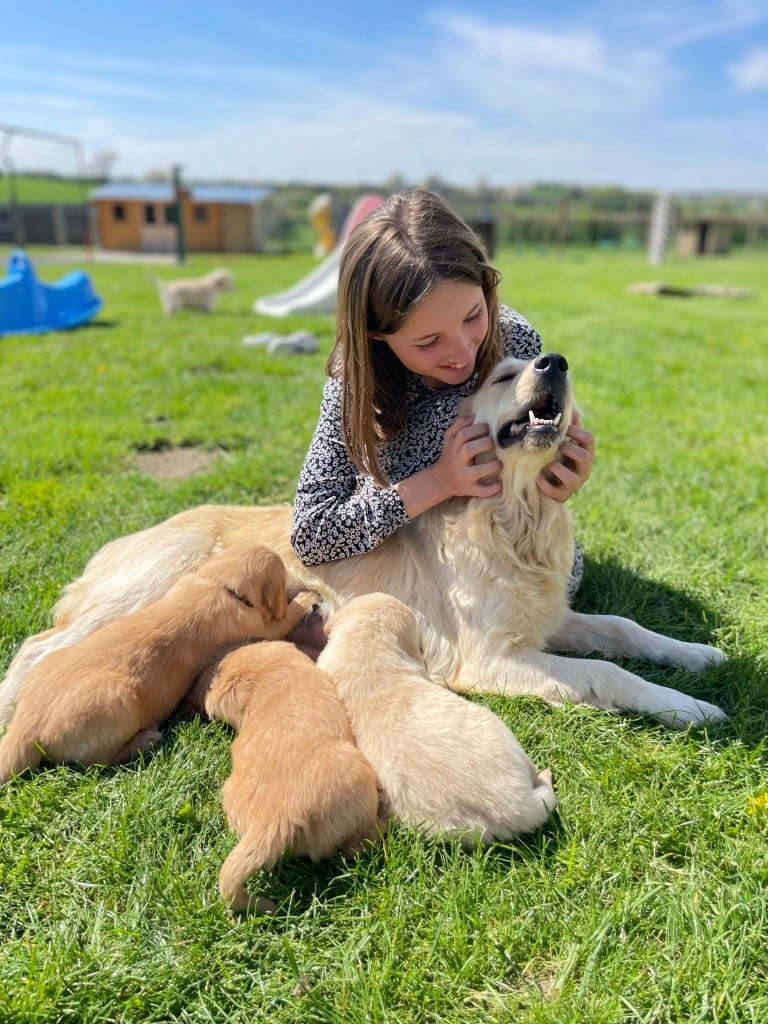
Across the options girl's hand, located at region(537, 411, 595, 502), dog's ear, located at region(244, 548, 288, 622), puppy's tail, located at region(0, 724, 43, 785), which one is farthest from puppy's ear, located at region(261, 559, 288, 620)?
girl's hand, located at region(537, 411, 595, 502)

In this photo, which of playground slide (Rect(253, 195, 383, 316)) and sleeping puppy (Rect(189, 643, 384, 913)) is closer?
sleeping puppy (Rect(189, 643, 384, 913))

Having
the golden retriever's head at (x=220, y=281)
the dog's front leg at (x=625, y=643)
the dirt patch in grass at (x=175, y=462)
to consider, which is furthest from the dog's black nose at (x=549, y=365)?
the golden retriever's head at (x=220, y=281)

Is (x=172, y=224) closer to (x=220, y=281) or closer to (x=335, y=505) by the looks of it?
(x=220, y=281)

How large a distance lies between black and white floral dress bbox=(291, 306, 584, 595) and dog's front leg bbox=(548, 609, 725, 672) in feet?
0.67

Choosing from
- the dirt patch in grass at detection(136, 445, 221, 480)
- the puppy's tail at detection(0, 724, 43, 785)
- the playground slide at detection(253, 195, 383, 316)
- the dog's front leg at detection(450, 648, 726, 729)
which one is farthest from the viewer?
the playground slide at detection(253, 195, 383, 316)

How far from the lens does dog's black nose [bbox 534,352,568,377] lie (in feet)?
8.16

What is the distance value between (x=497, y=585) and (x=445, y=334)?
897mm

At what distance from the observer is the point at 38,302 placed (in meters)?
9.70

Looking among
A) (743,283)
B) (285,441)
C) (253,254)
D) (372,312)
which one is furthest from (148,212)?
(372,312)

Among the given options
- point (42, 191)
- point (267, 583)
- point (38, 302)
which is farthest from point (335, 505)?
point (42, 191)

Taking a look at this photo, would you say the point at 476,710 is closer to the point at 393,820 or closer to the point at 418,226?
the point at 393,820

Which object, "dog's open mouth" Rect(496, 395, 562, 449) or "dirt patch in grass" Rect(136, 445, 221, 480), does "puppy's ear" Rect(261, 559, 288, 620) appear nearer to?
"dog's open mouth" Rect(496, 395, 562, 449)

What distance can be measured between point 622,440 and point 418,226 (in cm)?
333

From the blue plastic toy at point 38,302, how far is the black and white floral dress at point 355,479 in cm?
764
